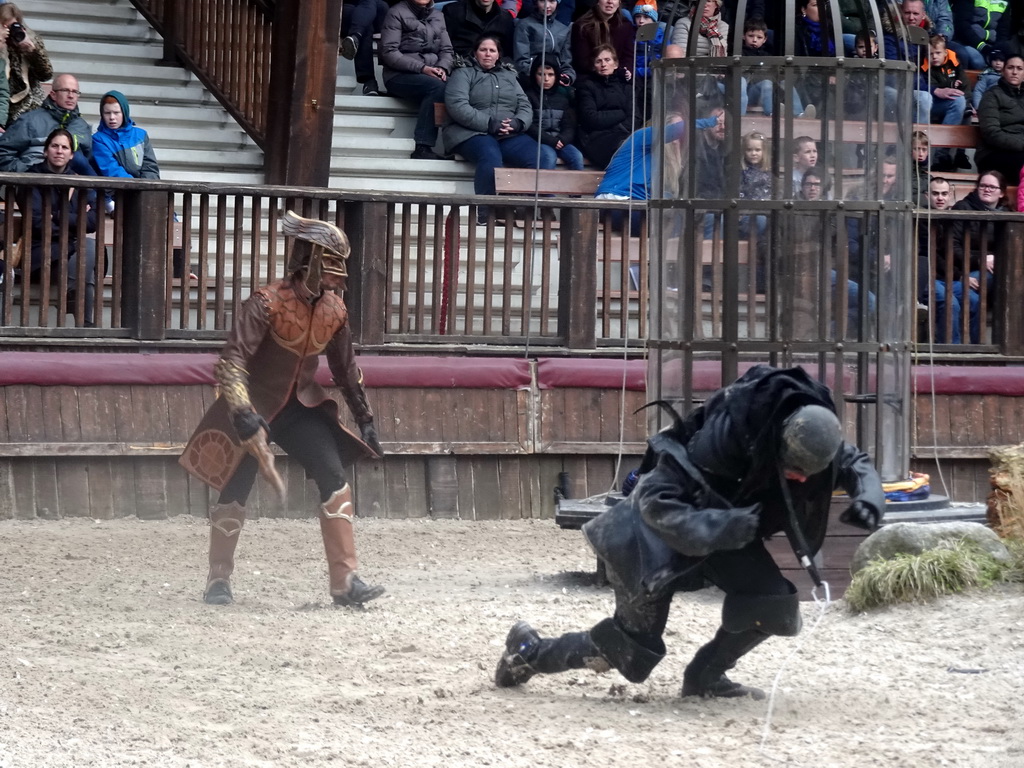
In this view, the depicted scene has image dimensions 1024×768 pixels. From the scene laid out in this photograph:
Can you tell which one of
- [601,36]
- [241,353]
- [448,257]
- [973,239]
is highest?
[601,36]

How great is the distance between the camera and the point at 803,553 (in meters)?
5.24

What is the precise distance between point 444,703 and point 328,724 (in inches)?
19.8

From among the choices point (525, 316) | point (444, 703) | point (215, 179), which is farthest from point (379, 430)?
point (444, 703)

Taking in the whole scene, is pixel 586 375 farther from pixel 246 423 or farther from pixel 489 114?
pixel 246 423

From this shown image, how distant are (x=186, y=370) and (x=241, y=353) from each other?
2727mm

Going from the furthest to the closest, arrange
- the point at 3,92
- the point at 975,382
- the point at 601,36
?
the point at 601,36
the point at 3,92
the point at 975,382

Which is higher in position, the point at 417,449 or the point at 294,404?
the point at 294,404

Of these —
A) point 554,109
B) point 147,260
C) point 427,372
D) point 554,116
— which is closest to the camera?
point 147,260

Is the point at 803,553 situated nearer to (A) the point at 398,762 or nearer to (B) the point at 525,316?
(A) the point at 398,762

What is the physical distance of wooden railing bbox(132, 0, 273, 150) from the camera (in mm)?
12641

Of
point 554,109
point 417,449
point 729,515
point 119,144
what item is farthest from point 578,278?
point 729,515

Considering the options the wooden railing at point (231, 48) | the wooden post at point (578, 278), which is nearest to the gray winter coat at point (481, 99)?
the wooden railing at point (231, 48)

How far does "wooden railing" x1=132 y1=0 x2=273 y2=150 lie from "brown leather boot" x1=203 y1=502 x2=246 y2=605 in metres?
5.15

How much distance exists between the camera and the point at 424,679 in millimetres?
6074
